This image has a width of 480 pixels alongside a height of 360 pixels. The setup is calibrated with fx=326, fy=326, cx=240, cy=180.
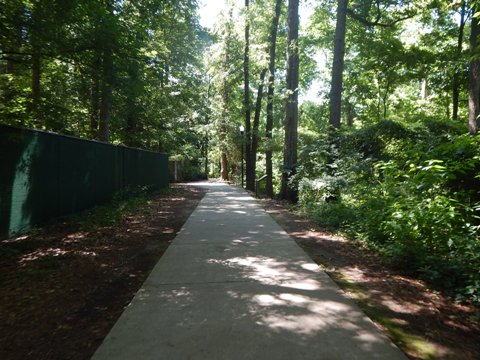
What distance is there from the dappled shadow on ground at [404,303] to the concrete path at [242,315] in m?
0.28

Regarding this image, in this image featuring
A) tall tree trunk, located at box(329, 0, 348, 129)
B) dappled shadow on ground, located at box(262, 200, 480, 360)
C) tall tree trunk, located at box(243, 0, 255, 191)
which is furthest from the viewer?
tall tree trunk, located at box(243, 0, 255, 191)

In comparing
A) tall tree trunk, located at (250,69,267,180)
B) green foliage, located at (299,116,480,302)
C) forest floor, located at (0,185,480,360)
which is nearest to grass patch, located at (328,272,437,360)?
forest floor, located at (0,185,480,360)

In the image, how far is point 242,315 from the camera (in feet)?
11.2

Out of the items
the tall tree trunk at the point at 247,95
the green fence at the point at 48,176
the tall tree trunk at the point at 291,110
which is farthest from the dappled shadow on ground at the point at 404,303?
the tall tree trunk at the point at 247,95

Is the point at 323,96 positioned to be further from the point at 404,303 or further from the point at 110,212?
the point at 404,303

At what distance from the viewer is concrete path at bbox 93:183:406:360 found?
2.78 meters

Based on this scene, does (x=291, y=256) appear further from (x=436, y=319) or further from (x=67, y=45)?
(x=67, y=45)

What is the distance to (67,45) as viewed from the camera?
671 cm

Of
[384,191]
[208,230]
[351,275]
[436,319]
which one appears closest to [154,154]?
[208,230]

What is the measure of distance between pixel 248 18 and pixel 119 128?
9.86 meters

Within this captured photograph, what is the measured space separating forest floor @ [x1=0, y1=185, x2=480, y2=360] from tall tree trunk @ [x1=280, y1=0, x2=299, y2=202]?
271 inches

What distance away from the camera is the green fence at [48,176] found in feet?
20.4

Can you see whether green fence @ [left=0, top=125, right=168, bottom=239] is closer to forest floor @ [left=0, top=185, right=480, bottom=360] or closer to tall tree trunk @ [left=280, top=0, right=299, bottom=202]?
forest floor @ [left=0, top=185, right=480, bottom=360]

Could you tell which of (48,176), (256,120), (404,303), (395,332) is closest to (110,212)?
(48,176)
